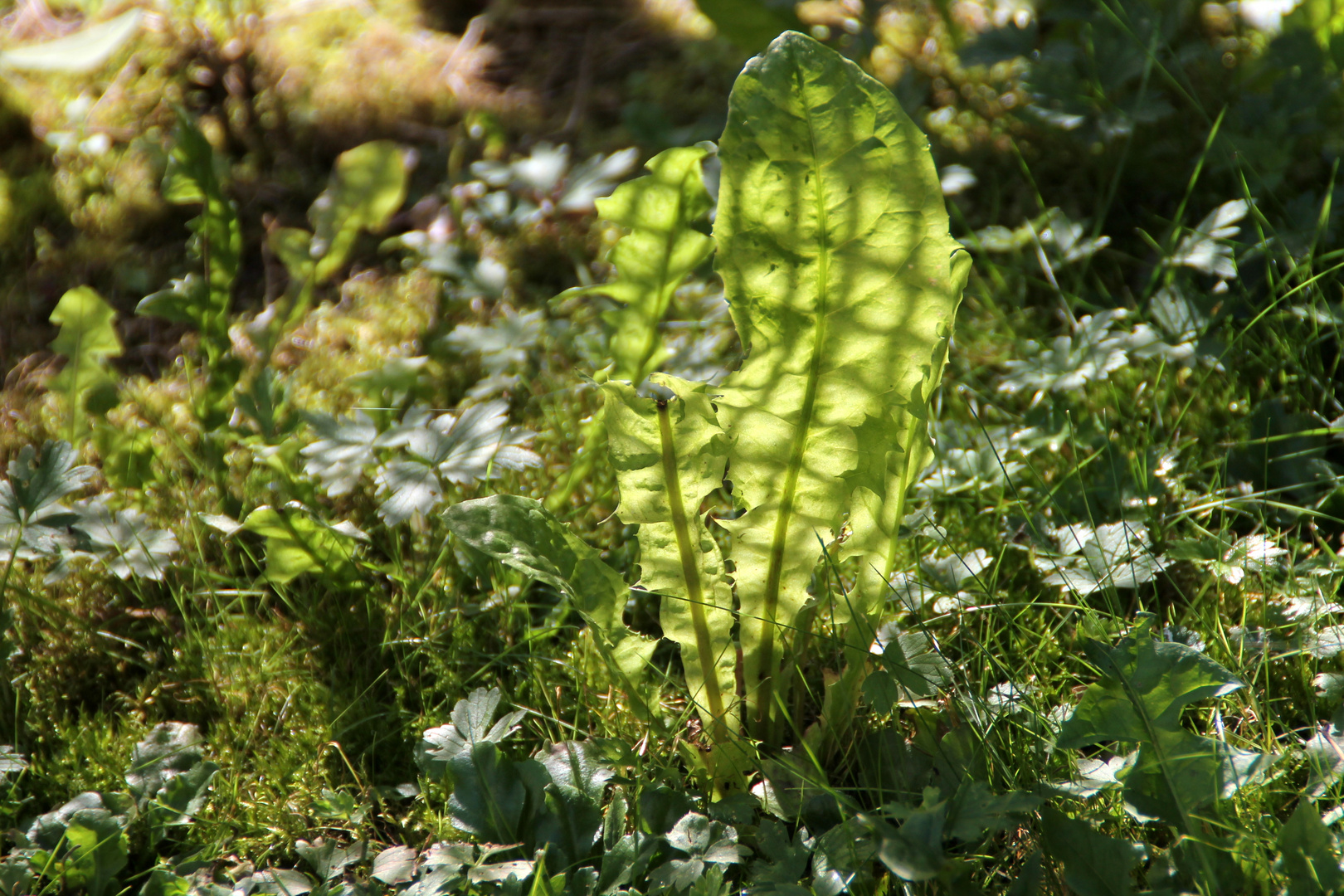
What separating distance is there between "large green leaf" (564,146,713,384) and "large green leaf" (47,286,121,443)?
1030 mm

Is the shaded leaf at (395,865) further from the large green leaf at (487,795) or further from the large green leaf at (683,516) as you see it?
the large green leaf at (683,516)

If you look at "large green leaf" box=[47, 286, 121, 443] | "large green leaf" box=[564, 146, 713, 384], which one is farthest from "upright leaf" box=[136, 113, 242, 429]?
"large green leaf" box=[564, 146, 713, 384]

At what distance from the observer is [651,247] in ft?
5.09

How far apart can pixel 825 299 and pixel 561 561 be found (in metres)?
0.47

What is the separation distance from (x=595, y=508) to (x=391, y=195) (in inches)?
36.2

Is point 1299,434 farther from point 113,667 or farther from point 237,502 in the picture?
point 113,667

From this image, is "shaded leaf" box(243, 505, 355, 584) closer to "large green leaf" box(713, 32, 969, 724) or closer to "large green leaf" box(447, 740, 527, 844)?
"large green leaf" box(447, 740, 527, 844)

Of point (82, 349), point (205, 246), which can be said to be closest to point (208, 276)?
point (205, 246)

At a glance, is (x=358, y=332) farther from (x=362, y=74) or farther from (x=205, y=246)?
(x=362, y=74)

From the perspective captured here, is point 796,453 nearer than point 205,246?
Yes

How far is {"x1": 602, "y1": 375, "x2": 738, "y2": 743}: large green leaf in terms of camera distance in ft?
Answer: 3.86

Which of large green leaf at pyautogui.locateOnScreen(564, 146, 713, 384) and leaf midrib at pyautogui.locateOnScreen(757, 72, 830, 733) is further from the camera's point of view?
large green leaf at pyautogui.locateOnScreen(564, 146, 713, 384)

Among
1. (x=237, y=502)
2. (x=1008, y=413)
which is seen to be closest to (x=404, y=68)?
(x=237, y=502)

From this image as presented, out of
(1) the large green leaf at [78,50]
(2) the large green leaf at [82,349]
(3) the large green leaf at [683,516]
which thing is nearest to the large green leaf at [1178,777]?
(3) the large green leaf at [683,516]
